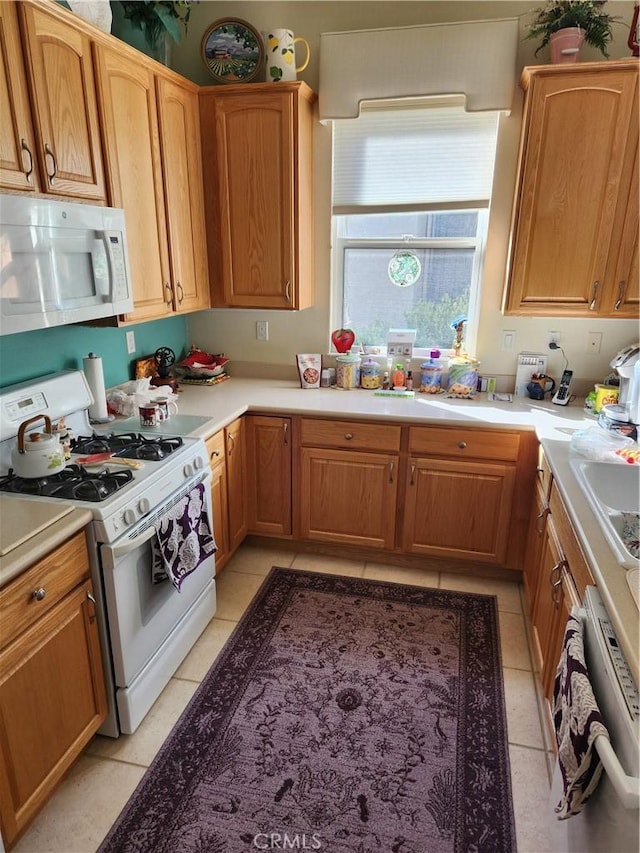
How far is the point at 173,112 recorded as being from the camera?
8.10 ft

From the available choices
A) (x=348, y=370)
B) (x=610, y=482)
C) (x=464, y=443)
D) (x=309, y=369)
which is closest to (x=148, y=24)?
(x=309, y=369)

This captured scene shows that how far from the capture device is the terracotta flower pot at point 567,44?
2293 mm

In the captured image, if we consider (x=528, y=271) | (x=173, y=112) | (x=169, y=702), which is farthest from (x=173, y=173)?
(x=169, y=702)

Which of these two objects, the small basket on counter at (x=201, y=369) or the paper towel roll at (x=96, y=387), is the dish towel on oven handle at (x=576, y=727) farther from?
the small basket on counter at (x=201, y=369)

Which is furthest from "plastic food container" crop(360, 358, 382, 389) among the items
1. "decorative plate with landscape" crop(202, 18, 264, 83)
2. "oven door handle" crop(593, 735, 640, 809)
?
"oven door handle" crop(593, 735, 640, 809)

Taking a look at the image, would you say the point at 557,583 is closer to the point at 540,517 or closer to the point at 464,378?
the point at 540,517

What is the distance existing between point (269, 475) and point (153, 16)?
2.20 m

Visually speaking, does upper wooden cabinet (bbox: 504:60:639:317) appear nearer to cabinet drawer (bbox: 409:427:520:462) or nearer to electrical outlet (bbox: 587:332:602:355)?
electrical outlet (bbox: 587:332:602:355)

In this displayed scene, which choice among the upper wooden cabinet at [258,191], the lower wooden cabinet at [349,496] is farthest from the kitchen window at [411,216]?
the lower wooden cabinet at [349,496]

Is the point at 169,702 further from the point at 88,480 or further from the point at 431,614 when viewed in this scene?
the point at 431,614

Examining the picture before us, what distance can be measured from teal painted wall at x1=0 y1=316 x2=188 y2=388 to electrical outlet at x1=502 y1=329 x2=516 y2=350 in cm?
190

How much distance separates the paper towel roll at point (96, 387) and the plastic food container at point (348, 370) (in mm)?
1284

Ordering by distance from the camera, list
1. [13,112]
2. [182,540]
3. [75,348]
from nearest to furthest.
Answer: [13,112] → [182,540] → [75,348]

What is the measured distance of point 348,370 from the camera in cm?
304
